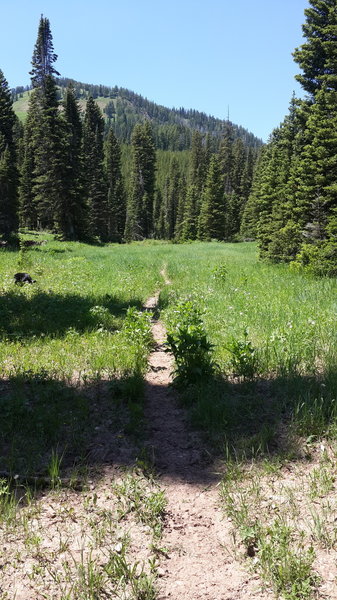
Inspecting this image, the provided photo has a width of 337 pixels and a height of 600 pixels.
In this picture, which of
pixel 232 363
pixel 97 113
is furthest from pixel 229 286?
pixel 97 113

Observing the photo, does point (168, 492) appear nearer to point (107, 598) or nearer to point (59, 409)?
point (107, 598)

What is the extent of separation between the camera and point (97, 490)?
12.6 feet

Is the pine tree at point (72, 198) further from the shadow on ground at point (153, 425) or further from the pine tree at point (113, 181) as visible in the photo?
the shadow on ground at point (153, 425)

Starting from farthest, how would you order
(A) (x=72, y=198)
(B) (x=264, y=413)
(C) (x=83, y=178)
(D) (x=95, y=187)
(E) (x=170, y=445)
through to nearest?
1. (D) (x=95, y=187)
2. (C) (x=83, y=178)
3. (A) (x=72, y=198)
4. (B) (x=264, y=413)
5. (E) (x=170, y=445)

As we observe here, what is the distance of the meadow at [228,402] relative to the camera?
324 centimetres

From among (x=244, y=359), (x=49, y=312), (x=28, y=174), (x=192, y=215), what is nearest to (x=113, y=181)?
(x=192, y=215)

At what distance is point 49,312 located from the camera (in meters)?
9.87

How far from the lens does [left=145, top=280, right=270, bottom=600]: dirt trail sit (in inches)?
107

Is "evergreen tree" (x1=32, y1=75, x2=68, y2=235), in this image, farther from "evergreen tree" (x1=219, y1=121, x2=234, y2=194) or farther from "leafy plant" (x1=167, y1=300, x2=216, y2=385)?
"evergreen tree" (x1=219, y1=121, x2=234, y2=194)

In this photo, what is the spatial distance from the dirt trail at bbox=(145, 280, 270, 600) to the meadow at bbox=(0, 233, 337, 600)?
0.14 m

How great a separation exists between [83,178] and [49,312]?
115ft

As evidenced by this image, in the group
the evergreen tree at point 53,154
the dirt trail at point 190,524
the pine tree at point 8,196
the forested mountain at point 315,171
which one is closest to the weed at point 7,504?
the dirt trail at point 190,524

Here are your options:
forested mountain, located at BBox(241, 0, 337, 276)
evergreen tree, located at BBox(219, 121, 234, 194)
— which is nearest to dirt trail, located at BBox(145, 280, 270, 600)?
forested mountain, located at BBox(241, 0, 337, 276)

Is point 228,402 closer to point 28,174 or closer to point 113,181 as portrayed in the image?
point 28,174
